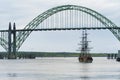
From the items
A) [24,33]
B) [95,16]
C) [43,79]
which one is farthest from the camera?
[24,33]

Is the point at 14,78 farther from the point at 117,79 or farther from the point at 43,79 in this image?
the point at 117,79

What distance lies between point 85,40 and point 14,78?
10862 centimetres

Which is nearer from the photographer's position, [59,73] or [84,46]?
[59,73]

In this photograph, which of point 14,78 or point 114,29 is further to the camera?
point 114,29

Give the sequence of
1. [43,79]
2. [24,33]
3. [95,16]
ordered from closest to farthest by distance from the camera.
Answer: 1. [43,79]
2. [95,16]
3. [24,33]

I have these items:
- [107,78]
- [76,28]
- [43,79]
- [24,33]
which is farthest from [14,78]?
[24,33]

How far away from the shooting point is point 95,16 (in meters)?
170

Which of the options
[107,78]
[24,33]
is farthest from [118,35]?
[107,78]

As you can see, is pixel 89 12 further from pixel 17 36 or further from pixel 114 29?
pixel 17 36

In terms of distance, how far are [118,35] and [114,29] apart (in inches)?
87.6

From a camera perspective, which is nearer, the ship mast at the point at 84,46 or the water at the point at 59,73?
the water at the point at 59,73

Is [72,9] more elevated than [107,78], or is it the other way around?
[72,9]

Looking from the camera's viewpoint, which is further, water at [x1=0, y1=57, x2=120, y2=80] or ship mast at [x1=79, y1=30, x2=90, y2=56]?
ship mast at [x1=79, y1=30, x2=90, y2=56]

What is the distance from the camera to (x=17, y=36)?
623 ft
